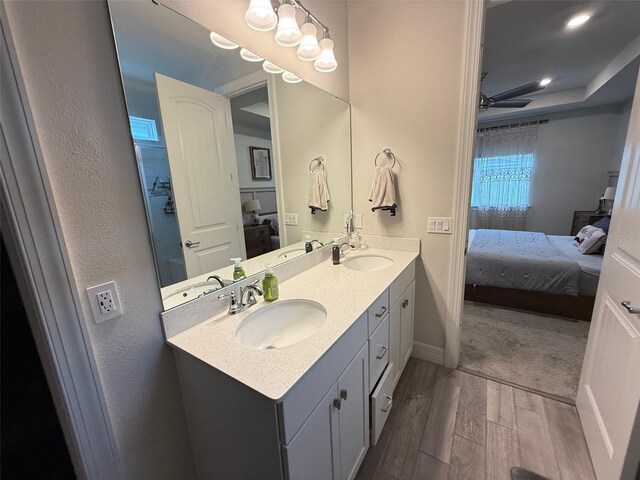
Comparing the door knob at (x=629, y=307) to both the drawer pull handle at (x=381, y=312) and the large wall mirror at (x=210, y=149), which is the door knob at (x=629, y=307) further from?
the large wall mirror at (x=210, y=149)

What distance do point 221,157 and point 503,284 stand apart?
9.31 ft

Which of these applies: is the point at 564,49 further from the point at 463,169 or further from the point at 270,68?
the point at 270,68

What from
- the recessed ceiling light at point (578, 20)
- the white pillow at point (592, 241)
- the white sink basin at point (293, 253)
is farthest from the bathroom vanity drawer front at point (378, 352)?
the recessed ceiling light at point (578, 20)

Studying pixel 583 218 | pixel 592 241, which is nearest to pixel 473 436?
pixel 592 241

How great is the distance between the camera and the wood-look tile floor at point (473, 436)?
126 centimetres

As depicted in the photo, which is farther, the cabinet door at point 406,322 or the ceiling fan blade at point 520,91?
the ceiling fan blade at point 520,91

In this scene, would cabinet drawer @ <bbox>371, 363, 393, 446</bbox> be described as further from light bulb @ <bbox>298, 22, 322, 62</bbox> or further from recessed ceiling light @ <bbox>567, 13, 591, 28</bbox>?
recessed ceiling light @ <bbox>567, 13, 591, 28</bbox>

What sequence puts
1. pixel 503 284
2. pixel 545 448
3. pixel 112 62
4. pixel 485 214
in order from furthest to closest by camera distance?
1. pixel 485 214
2. pixel 503 284
3. pixel 545 448
4. pixel 112 62

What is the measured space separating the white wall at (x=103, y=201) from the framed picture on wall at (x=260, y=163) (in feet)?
2.00

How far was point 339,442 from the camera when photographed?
39.4 inches

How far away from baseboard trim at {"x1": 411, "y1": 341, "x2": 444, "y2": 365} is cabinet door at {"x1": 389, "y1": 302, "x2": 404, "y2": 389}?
417mm

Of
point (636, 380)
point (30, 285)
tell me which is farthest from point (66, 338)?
point (636, 380)

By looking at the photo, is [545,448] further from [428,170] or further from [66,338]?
[66,338]

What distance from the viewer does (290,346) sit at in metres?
0.88
